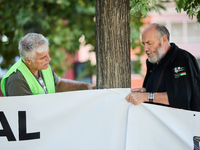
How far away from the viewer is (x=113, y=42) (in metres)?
3.31

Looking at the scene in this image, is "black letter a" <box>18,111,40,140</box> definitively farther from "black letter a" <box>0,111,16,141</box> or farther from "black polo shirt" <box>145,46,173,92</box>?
"black polo shirt" <box>145,46,173,92</box>

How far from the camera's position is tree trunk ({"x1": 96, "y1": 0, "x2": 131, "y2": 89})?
330 centimetres

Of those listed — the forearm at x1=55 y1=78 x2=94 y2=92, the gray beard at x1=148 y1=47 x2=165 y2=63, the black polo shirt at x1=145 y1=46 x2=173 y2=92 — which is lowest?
the forearm at x1=55 y1=78 x2=94 y2=92

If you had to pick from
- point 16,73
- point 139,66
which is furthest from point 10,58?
point 16,73

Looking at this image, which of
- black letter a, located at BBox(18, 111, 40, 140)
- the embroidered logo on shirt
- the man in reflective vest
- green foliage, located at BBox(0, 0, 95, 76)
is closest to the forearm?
the man in reflective vest

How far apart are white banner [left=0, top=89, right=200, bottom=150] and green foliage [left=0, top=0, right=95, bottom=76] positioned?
4.47 meters

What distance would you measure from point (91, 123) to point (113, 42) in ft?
3.08

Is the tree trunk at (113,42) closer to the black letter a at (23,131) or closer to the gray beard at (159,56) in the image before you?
the gray beard at (159,56)

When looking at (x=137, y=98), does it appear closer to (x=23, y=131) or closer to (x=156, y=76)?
(x=156, y=76)

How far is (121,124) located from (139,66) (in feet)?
20.6

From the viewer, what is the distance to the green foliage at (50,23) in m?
7.49

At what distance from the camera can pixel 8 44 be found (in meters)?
8.85

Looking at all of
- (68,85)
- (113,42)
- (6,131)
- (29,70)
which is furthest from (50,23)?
(6,131)

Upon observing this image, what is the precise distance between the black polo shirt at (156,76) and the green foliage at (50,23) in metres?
4.39
